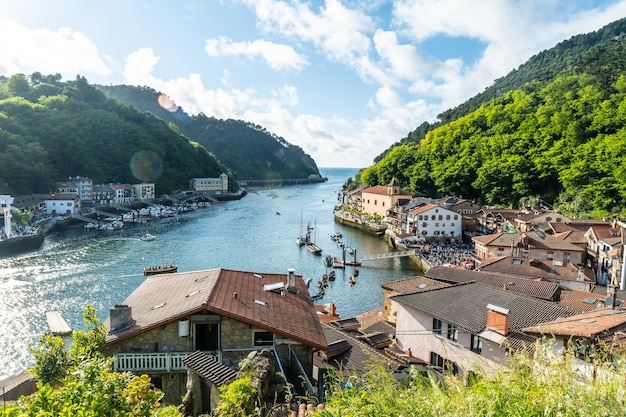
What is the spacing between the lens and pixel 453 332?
1385 cm

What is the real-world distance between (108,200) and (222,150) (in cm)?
10529

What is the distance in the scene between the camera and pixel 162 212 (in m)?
75.6

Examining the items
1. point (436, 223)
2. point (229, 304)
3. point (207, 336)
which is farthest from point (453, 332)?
point (436, 223)

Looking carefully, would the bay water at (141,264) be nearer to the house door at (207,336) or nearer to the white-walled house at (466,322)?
the house door at (207,336)

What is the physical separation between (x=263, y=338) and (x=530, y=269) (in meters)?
23.8

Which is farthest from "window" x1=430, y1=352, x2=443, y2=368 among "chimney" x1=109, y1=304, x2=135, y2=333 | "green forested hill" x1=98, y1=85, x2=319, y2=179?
"green forested hill" x1=98, y1=85, x2=319, y2=179

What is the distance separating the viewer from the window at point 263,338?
10.1 m

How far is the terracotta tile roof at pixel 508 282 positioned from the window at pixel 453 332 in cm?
788

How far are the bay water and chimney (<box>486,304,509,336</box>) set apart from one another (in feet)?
52.0

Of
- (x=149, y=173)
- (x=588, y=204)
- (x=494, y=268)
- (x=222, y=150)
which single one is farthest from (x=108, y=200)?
(x=222, y=150)

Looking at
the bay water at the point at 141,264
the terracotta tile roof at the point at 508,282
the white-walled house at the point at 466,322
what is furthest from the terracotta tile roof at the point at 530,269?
the white-walled house at the point at 466,322

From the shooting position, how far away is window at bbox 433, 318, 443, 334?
14.4 meters

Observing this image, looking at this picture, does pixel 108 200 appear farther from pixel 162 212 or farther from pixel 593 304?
pixel 593 304

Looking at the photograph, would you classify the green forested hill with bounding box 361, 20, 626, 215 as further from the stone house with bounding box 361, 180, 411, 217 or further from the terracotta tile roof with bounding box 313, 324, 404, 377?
the terracotta tile roof with bounding box 313, 324, 404, 377
